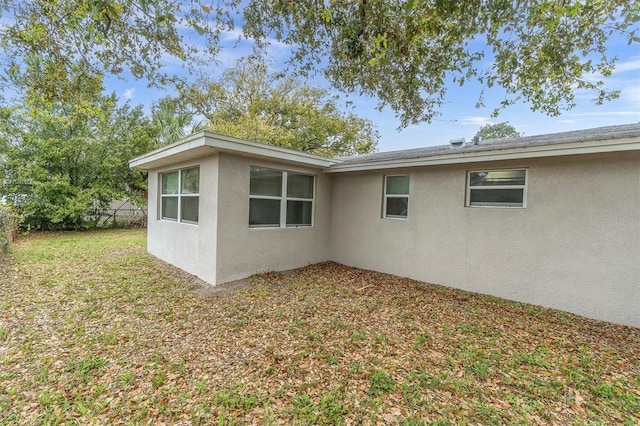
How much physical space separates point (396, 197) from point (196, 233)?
15.7 feet

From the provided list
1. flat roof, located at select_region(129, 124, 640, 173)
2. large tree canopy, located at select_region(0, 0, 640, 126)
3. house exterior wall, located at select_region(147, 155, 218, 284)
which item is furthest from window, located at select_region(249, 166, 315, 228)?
large tree canopy, located at select_region(0, 0, 640, 126)

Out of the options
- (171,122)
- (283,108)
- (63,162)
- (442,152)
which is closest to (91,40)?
(442,152)

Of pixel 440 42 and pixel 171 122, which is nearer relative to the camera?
pixel 440 42

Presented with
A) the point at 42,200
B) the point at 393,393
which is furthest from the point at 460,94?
the point at 42,200

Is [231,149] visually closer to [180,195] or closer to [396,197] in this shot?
[180,195]

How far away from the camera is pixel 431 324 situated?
4.45 m

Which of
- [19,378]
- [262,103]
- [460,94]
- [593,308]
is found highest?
[262,103]

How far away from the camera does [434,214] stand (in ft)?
21.4

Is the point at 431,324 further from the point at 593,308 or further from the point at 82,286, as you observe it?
the point at 82,286

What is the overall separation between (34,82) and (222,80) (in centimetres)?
1521

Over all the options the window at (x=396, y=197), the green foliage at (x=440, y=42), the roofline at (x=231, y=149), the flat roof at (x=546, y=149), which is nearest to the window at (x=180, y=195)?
the roofline at (x=231, y=149)

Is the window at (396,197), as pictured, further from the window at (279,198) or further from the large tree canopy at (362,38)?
the window at (279,198)

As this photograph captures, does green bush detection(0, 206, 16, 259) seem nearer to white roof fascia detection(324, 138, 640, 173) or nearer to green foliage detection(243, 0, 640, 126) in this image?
green foliage detection(243, 0, 640, 126)

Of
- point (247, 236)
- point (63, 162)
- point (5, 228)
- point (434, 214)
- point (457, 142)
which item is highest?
point (457, 142)
